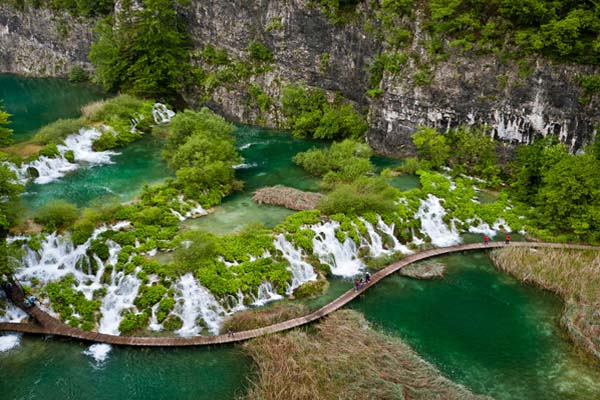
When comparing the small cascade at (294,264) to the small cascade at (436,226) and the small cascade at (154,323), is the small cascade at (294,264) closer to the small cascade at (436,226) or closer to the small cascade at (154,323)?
the small cascade at (154,323)

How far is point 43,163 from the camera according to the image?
117ft

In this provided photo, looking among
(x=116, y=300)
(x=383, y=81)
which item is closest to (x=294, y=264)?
(x=116, y=300)

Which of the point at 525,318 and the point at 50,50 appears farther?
the point at 50,50

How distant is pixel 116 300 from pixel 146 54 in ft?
115

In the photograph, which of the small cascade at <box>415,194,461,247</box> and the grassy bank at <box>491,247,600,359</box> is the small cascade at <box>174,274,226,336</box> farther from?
the grassy bank at <box>491,247,600,359</box>

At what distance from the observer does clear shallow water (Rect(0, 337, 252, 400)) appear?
1886 centimetres

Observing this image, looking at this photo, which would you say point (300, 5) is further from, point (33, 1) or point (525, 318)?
point (33, 1)

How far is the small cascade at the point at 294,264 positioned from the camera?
25.7m

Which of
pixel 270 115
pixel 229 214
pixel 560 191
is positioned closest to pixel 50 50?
pixel 270 115

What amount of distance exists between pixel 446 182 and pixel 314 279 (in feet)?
44.5

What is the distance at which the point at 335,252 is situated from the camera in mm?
27562

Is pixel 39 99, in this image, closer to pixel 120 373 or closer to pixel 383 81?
pixel 383 81

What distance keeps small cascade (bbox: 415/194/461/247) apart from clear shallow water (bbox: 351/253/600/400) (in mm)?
1884

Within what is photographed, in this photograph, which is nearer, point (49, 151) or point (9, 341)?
point (9, 341)
